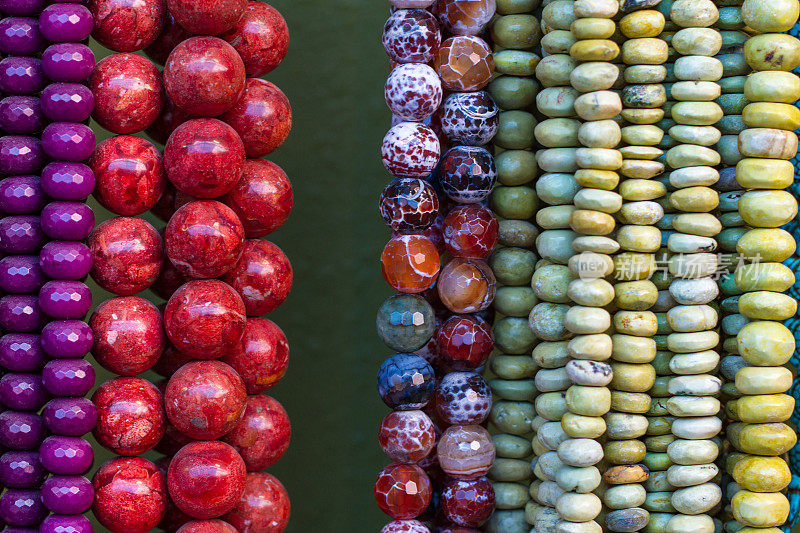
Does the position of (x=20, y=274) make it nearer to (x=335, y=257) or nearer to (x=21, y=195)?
(x=21, y=195)

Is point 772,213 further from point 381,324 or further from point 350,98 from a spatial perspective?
point 350,98

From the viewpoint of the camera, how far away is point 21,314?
29.3 inches

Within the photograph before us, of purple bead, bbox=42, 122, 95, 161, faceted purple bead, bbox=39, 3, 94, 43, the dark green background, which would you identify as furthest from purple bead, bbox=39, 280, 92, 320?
the dark green background

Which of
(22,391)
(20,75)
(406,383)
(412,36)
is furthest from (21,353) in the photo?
(412,36)


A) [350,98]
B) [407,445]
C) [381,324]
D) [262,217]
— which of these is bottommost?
[407,445]

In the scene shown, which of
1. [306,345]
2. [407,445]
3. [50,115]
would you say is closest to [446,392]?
[407,445]

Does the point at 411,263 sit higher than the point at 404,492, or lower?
higher

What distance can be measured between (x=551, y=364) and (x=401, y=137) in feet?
0.87

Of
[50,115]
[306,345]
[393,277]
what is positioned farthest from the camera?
[306,345]

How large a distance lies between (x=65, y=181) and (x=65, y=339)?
0.44 feet

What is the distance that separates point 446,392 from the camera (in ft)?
2.86

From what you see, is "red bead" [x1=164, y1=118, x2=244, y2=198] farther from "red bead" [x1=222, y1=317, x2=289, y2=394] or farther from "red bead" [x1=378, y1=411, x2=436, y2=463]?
"red bead" [x1=378, y1=411, x2=436, y2=463]

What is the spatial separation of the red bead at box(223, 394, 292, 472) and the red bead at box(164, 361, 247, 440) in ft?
0.12

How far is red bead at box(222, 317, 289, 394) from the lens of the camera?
0.82 meters
